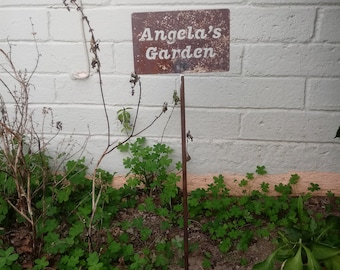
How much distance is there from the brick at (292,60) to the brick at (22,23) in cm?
120

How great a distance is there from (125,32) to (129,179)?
89 cm

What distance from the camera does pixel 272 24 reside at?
2316 millimetres

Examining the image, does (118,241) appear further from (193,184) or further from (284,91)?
(284,91)

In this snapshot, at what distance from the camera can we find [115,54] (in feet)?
8.17

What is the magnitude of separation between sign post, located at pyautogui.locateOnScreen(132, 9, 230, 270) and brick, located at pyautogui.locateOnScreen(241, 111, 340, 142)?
0.37 m

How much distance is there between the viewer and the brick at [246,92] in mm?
2441

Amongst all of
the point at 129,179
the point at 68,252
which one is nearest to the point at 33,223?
the point at 68,252

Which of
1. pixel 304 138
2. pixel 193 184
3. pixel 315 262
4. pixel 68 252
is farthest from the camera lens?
pixel 193 184

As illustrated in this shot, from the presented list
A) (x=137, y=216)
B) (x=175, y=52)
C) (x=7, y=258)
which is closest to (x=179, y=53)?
(x=175, y=52)

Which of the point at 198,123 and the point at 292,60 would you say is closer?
the point at 292,60

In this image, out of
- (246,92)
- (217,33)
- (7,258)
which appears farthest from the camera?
(246,92)

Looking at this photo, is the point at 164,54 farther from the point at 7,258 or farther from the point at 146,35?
the point at 7,258

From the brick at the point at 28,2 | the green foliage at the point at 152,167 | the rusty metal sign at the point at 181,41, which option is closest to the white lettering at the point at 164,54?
the rusty metal sign at the point at 181,41

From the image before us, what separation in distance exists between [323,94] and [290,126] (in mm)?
262
